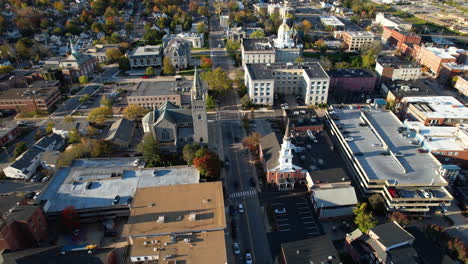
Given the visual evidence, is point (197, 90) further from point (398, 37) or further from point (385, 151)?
point (398, 37)

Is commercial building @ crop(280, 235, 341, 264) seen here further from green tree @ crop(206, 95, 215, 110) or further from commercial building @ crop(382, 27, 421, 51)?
commercial building @ crop(382, 27, 421, 51)

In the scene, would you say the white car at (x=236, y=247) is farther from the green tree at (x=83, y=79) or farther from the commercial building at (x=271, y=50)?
the green tree at (x=83, y=79)

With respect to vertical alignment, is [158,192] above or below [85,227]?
above

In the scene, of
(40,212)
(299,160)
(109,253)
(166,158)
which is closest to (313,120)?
(299,160)

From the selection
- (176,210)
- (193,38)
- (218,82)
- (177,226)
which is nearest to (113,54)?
(193,38)

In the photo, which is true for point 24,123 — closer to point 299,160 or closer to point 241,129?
→ point 241,129
